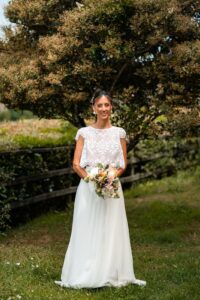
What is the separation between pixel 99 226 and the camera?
22.2ft

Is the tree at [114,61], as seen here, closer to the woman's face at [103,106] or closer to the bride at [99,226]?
the woman's face at [103,106]

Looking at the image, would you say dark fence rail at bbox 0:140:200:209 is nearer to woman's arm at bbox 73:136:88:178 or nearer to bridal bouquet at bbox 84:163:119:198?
woman's arm at bbox 73:136:88:178

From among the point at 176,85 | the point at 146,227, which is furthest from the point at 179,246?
the point at 176,85

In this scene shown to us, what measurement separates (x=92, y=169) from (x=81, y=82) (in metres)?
2.76

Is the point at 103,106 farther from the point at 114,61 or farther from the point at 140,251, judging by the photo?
the point at 140,251

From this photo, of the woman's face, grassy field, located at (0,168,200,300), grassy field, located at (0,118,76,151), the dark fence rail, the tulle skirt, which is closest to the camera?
grassy field, located at (0,168,200,300)

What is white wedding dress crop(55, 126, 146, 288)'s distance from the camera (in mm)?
6707

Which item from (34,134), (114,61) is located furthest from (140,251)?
(34,134)

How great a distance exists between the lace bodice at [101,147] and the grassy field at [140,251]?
4.64ft

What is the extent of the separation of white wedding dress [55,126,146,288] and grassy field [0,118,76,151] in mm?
3655

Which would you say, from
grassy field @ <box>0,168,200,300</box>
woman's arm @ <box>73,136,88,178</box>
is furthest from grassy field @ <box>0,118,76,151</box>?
woman's arm @ <box>73,136,88,178</box>

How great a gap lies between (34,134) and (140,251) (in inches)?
181

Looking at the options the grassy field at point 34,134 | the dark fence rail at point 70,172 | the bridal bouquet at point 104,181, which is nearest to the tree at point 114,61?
the grassy field at point 34,134

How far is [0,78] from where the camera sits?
912 cm
